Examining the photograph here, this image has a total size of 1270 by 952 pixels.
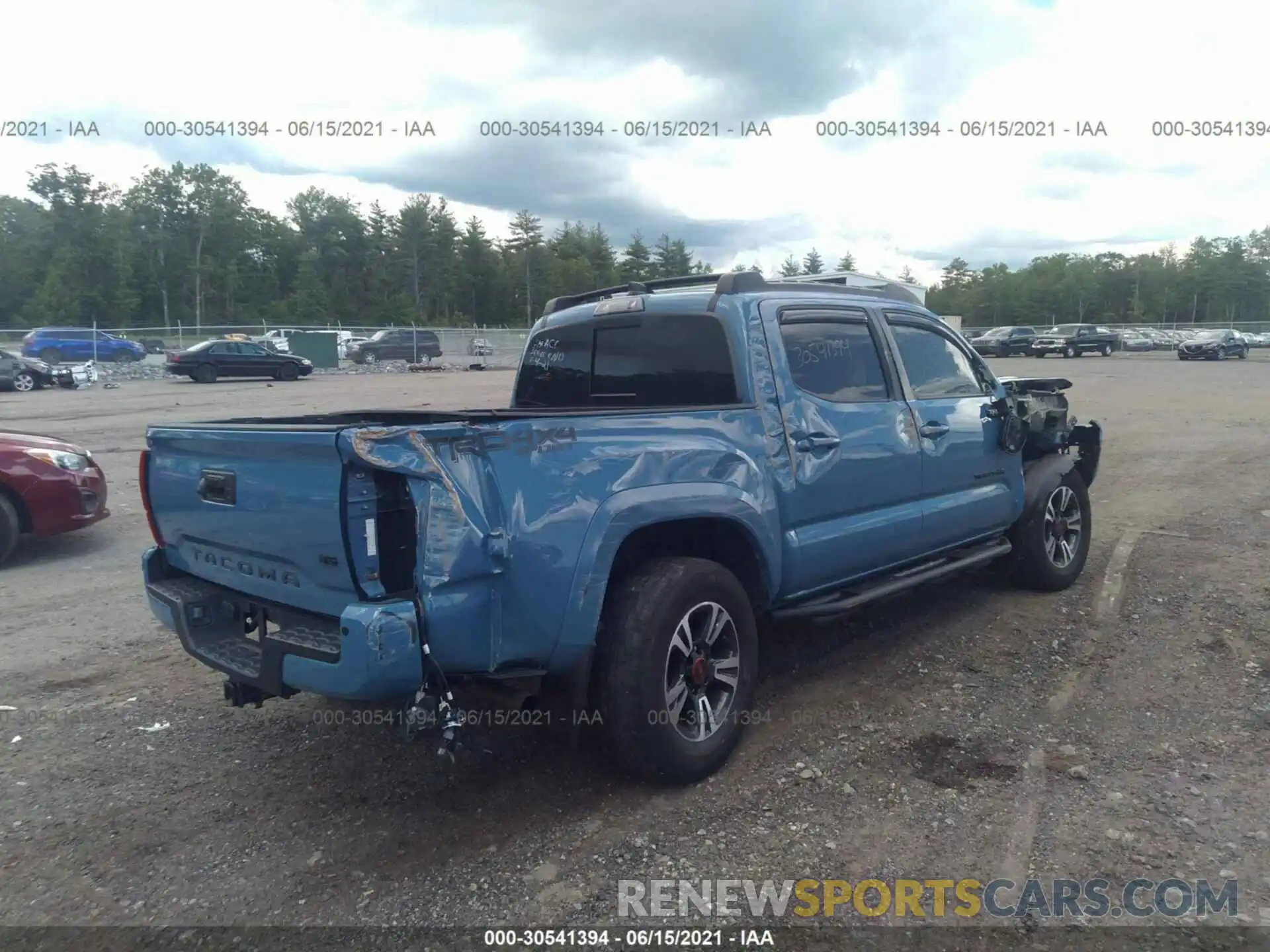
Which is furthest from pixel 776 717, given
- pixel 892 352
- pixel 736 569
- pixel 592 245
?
pixel 592 245

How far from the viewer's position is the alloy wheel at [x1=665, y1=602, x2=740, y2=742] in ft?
11.3

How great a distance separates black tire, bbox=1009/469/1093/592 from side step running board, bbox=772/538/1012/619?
22cm

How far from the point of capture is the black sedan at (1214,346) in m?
41.1

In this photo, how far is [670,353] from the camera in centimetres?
429

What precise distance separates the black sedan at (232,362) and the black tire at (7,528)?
75.0ft

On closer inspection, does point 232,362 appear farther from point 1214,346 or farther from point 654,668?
point 1214,346

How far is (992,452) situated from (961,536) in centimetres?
58

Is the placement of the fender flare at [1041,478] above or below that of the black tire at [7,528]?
above

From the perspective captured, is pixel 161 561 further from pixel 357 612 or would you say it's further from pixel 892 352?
pixel 892 352

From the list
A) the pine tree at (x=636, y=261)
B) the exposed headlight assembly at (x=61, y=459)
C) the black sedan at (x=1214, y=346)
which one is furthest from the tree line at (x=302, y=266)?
the exposed headlight assembly at (x=61, y=459)

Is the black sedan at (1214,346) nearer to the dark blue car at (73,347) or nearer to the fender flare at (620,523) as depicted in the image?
the dark blue car at (73,347)

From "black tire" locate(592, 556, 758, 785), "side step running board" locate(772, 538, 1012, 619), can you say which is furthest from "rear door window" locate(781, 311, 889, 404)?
"black tire" locate(592, 556, 758, 785)

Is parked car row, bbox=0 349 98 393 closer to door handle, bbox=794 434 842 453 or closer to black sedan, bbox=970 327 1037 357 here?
door handle, bbox=794 434 842 453

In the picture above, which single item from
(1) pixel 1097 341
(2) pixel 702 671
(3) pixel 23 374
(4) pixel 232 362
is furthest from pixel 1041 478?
(1) pixel 1097 341
